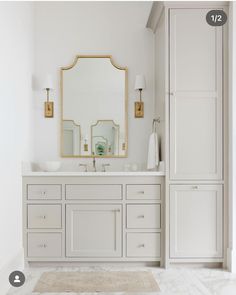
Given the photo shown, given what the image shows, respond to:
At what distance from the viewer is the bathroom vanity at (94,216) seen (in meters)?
4.00

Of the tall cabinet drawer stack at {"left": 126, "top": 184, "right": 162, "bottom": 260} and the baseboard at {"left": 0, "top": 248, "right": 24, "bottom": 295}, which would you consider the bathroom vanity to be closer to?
the tall cabinet drawer stack at {"left": 126, "top": 184, "right": 162, "bottom": 260}

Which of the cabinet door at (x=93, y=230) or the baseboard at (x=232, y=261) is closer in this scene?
the baseboard at (x=232, y=261)

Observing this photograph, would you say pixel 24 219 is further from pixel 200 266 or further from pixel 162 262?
pixel 200 266

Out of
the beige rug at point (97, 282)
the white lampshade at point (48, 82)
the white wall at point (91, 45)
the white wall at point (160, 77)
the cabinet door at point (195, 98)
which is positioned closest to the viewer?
the beige rug at point (97, 282)

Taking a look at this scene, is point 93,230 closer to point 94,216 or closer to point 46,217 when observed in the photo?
point 94,216

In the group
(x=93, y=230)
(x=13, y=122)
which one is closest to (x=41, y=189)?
(x=93, y=230)

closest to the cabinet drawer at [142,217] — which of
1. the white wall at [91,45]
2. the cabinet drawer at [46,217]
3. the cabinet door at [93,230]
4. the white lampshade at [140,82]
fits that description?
the cabinet door at [93,230]

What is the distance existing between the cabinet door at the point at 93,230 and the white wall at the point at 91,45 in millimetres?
770

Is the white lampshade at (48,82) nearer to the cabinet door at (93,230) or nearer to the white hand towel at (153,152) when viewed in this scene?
the white hand towel at (153,152)

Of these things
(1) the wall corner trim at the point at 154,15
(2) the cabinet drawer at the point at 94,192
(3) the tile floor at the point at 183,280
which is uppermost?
(1) the wall corner trim at the point at 154,15

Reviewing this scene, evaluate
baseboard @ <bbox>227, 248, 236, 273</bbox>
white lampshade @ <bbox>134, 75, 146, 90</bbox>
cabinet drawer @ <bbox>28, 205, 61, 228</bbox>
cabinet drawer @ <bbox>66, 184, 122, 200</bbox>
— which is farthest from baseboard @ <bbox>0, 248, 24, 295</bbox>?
white lampshade @ <bbox>134, 75, 146, 90</bbox>

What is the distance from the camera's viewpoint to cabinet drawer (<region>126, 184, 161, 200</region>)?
13.1ft

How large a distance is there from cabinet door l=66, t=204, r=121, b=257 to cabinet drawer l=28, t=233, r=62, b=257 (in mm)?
91

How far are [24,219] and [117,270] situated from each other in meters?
0.96
